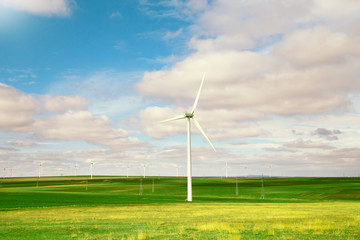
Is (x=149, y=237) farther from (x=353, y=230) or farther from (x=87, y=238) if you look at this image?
(x=353, y=230)

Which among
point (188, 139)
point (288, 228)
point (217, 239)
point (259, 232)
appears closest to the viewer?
point (217, 239)

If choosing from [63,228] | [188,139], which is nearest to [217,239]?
[63,228]

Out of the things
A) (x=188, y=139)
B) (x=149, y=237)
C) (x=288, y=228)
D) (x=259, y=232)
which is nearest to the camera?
(x=149, y=237)

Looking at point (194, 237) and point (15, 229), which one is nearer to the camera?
point (194, 237)

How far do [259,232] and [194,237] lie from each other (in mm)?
6487

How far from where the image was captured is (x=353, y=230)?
98.8 ft

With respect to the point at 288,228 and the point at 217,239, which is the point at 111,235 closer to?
the point at 217,239

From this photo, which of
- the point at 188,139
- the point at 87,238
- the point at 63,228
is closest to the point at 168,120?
the point at 188,139

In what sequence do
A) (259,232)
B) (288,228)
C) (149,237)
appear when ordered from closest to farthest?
1. (149,237)
2. (259,232)
3. (288,228)

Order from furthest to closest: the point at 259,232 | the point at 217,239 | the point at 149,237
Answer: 1. the point at 259,232
2. the point at 149,237
3. the point at 217,239

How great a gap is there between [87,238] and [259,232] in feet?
46.3

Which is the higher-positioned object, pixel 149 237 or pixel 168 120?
pixel 168 120

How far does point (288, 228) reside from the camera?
31.9 m

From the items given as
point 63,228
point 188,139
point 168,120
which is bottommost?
point 63,228
